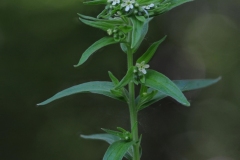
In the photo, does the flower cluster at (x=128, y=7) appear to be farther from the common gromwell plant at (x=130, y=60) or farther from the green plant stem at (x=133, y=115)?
the green plant stem at (x=133, y=115)

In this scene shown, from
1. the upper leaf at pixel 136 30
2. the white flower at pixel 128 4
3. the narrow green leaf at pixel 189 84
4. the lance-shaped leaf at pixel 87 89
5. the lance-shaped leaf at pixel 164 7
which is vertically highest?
the white flower at pixel 128 4

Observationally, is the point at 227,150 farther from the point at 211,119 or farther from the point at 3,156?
the point at 3,156

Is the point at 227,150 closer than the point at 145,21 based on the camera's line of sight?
No

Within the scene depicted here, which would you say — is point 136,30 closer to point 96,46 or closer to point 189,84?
point 96,46

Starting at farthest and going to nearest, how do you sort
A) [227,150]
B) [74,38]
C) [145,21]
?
[227,150] → [74,38] → [145,21]

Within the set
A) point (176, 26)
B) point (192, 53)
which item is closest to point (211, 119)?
point (192, 53)

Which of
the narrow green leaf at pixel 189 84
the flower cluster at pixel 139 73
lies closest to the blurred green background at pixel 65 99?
the narrow green leaf at pixel 189 84
